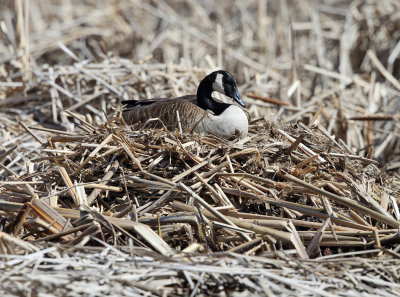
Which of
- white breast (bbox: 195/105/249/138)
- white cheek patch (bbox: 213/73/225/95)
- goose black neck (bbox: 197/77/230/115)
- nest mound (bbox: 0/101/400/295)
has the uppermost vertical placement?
white cheek patch (bbox: 213/73/225/95)

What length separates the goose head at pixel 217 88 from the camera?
183 inches

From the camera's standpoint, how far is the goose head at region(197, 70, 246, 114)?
464cm

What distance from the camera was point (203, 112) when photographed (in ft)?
14.8

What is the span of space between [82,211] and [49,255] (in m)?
0.47

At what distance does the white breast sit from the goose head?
24 cm

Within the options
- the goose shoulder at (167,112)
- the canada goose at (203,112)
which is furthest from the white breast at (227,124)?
the goose shoulder at (167,112)

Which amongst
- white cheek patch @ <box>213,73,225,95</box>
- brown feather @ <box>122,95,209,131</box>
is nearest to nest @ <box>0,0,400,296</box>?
brown feather @ <box>122,95,209,131</box>

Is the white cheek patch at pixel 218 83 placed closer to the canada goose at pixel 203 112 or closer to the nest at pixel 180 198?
the canada goose at pixel 203 112

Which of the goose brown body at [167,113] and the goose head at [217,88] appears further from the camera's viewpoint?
the goose head at [217,88]

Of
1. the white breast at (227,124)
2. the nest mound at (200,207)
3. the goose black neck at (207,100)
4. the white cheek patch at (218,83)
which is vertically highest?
the white cheek patch at (218,83)

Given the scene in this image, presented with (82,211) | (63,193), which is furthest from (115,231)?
(63,193)

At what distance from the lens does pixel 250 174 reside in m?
3.67

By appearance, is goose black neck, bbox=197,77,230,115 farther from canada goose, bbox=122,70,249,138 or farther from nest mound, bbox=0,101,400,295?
nest mound, bbox=0,101,400,295

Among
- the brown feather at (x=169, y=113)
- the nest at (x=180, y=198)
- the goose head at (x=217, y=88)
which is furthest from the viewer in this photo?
the goose head at (x=217, y=88)
